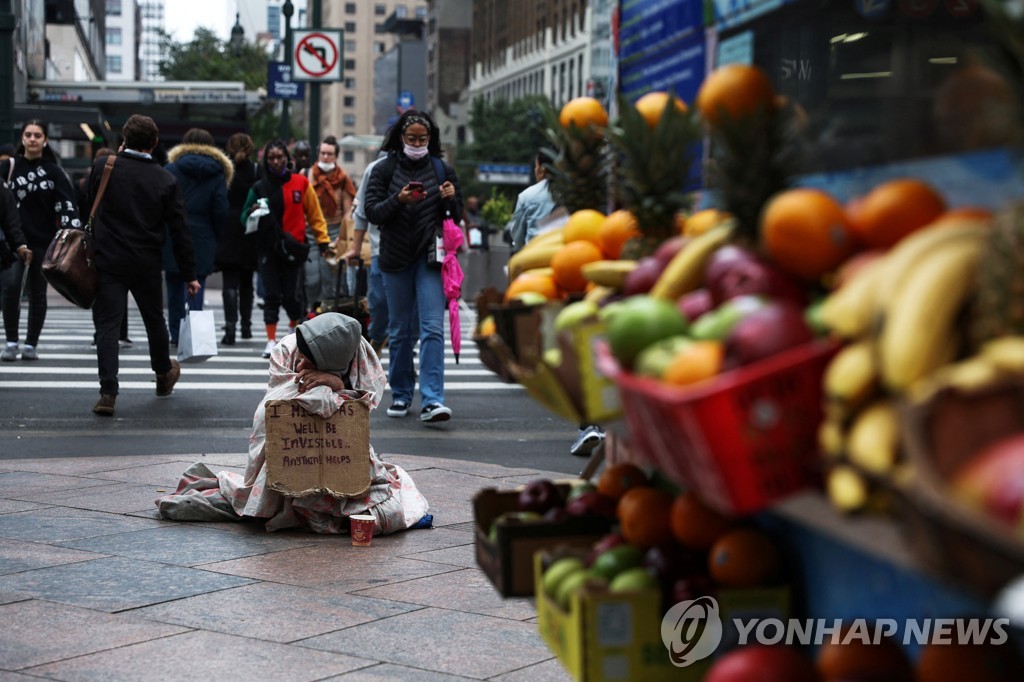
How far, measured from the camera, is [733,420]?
5.64 feet

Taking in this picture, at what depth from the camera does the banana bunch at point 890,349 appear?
5.16ft

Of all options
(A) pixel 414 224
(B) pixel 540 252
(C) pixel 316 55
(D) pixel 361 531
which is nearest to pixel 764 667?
(B) pixel 540 252

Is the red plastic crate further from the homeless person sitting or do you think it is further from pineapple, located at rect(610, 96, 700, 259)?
the homeless person sitting

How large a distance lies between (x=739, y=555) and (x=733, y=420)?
2.05ft

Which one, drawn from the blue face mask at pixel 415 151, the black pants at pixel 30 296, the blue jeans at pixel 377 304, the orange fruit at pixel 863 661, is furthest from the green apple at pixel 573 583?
the black pants at pixel 30 296

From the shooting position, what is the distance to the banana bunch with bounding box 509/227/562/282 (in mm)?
3146

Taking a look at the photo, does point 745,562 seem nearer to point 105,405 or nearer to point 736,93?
point 736,93

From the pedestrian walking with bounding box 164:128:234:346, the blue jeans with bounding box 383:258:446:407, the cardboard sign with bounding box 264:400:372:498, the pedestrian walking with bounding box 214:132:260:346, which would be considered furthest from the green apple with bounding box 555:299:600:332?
the pedestrian walking with bounding box 214:132:260:346

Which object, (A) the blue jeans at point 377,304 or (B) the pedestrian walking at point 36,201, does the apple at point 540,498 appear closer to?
(A) the blue jeans at point 377,304

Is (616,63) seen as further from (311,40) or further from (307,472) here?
(311,40)

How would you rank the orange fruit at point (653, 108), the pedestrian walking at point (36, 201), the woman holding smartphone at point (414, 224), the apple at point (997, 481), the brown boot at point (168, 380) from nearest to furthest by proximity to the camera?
the apple at point (997, 481) < the orange fruit at point (653, 108) < the woman holding smartphone at point (414, 224) < the brown boot at point (168, 380) < the pedestrian walking at point (36, 201)

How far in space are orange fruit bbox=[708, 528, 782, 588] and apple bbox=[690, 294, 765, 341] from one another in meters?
0.48

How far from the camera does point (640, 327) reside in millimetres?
2057

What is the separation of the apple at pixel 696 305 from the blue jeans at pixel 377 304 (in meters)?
7.53
